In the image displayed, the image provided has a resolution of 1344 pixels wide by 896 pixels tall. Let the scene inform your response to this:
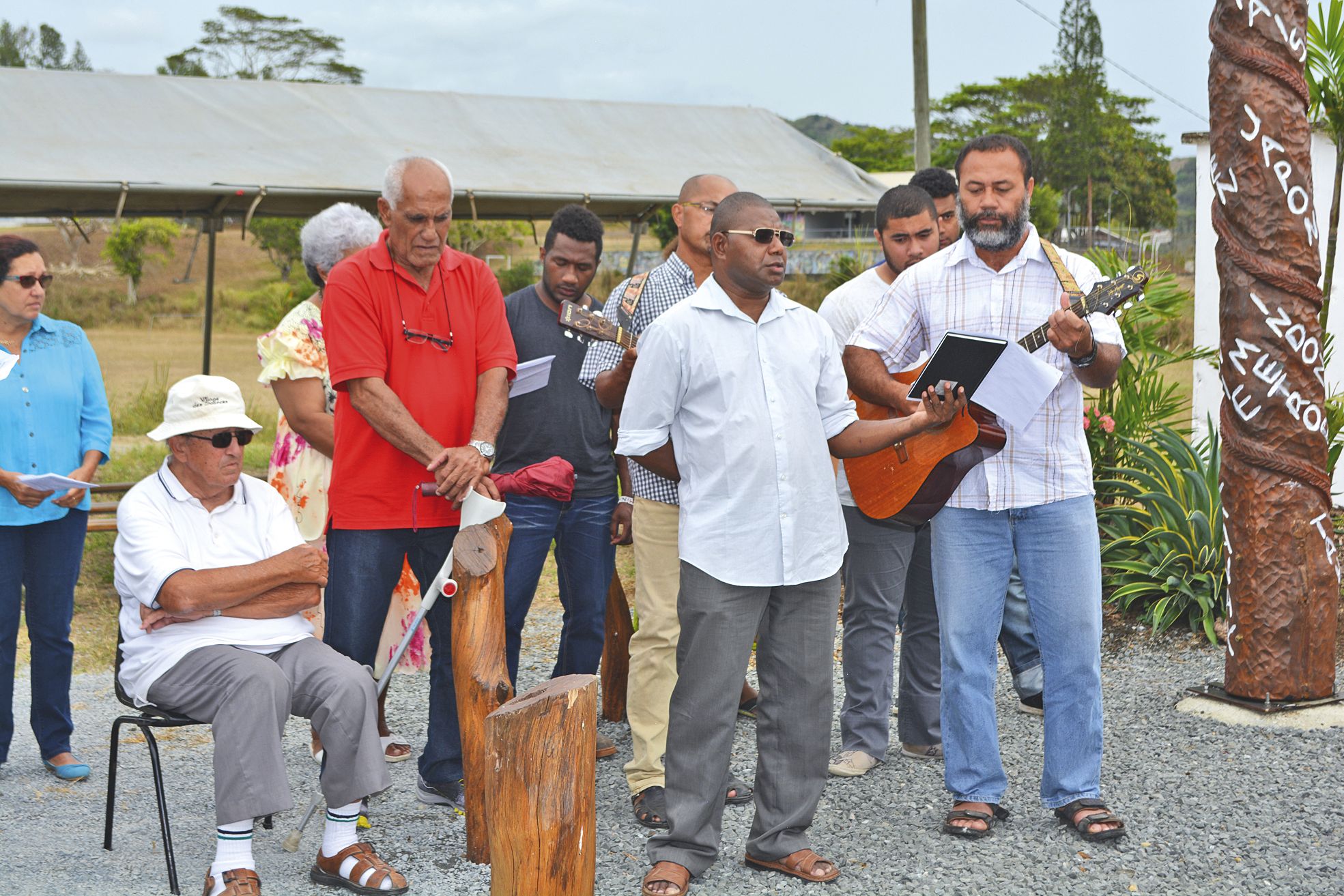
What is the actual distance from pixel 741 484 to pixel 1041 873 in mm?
1506

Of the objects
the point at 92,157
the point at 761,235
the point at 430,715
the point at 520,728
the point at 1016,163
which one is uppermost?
the point at 92,157

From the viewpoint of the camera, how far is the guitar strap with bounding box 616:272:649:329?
14.8 feet

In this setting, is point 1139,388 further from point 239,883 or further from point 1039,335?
point 239,883

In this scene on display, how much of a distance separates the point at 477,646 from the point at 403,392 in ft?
2.91

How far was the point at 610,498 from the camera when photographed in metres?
4.87

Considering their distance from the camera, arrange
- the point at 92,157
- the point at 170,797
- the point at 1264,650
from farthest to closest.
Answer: the point at 92,157 → the point at 1264,650 → the point at 170,797

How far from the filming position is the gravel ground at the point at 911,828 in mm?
3867

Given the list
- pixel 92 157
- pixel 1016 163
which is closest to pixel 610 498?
pixel 1016 163

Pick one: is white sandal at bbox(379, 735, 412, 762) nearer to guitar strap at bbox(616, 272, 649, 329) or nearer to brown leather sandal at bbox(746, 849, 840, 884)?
brown leather sandal at bbox(746, 849, 840, 884)

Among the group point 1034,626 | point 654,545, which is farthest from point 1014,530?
point 654,545

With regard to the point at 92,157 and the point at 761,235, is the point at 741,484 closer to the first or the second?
the point at 761,235

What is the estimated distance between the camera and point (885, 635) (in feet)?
15.9

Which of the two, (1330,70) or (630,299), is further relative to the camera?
A: (1330,70)

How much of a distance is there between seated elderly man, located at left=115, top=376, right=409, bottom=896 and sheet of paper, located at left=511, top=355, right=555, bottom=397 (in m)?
0.95
